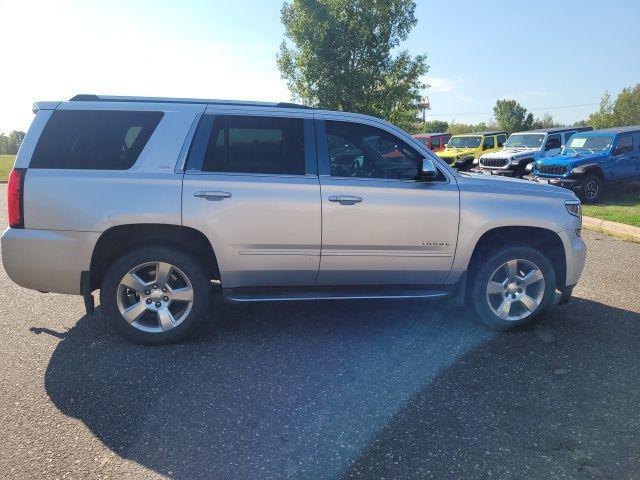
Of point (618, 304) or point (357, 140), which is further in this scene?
point (618, 304)

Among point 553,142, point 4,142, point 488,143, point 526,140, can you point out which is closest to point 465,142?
point 488,143

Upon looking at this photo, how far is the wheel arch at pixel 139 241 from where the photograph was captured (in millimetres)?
4082

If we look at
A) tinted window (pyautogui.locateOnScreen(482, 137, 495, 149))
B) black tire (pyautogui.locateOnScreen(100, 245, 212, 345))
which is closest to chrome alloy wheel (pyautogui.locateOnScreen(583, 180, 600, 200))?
tinted window (pyautogui.locateOnScreen(482, 137, 495, 149))

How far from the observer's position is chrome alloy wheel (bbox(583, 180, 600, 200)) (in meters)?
13.3

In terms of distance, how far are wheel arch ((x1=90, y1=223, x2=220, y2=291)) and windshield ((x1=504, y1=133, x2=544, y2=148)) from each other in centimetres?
1573

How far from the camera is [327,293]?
4312 millimetres

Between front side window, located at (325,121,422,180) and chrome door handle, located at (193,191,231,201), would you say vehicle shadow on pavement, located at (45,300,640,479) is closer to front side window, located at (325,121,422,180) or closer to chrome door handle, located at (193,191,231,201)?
chrome door handle, located at (193,191,231,201)

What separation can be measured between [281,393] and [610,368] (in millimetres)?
2532

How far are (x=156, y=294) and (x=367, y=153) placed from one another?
2.16 metres

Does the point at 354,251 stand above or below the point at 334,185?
below

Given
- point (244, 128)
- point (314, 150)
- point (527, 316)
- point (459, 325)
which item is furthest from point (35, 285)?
point (527, 316)

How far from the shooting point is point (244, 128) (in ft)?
13.9

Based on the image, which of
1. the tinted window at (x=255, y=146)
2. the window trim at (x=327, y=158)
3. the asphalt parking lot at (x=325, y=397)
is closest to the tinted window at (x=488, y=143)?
the asphalt parking lot at (x=325, y=397)

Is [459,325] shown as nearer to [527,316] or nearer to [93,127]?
[527,316]
